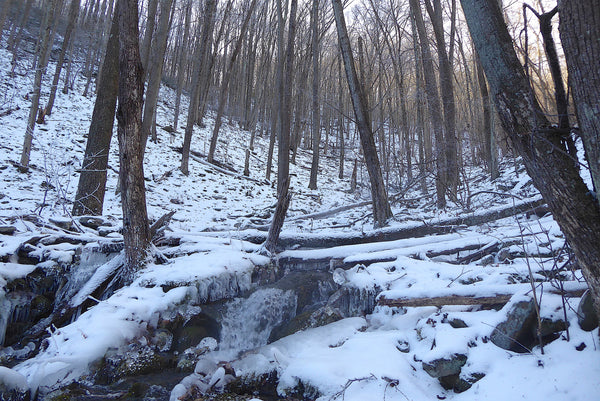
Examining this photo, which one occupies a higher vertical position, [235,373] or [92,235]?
[92,235]

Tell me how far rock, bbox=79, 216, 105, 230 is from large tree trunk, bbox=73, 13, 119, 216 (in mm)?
290

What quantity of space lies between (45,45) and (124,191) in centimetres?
893

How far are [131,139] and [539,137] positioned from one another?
428 cm

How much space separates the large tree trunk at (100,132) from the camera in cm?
658

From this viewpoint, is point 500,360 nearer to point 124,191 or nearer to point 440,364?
point 440,364

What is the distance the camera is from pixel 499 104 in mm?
2348

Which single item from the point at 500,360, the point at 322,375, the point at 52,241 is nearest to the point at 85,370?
the point at 322,375

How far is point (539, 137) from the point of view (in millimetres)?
2121

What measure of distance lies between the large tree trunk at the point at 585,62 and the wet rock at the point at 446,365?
1663mm

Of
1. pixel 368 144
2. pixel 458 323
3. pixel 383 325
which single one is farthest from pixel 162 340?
pixel 368 144

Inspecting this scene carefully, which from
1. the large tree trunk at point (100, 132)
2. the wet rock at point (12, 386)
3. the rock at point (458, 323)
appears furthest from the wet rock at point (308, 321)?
the large tree trunk at point (100, 132)

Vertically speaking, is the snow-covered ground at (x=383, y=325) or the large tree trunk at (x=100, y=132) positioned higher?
the large tree trunk at (x=100, y=132)

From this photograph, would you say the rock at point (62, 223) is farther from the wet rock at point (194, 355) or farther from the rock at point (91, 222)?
the wet rock at point (194, 355)

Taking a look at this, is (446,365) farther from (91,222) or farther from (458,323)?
(91,222)
